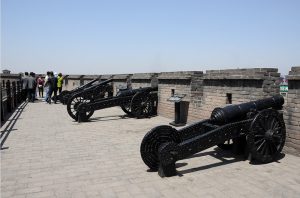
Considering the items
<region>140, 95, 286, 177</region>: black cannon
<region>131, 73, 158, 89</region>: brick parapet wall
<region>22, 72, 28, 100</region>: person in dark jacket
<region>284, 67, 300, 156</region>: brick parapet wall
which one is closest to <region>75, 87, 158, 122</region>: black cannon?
<region>131, 73, 158, 89</region>: brick parapet wall

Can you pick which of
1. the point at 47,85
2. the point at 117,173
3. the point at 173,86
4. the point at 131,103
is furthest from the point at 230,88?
the point at 47,85

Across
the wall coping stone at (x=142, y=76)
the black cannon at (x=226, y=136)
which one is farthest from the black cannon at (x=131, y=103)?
the black cannon at (x=226, y=136)

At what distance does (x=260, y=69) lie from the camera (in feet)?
23.5

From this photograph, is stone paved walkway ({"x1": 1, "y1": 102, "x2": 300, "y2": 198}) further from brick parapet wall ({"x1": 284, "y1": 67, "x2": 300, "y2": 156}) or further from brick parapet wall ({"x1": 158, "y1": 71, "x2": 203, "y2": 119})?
brick parapet wall ({"x1": 158, "y1": 71, "x2": 203, "y2": 119})

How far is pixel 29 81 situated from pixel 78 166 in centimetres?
1391

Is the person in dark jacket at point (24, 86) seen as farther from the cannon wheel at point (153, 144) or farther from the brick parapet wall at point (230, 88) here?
the cannon wheel at point (153, 144)

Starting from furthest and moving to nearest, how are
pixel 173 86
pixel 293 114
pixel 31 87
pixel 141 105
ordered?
pixel 31 87 < pixel 141 105 < pixel 173 86 < pixel 293 114

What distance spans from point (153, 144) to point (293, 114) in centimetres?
277

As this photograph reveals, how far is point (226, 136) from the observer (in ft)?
18.9

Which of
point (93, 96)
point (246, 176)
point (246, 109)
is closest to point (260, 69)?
point (246, 109)

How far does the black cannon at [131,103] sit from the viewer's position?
1123cm

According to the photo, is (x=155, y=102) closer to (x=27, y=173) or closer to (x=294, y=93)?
(x=294, y=93)

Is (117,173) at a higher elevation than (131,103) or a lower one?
lower

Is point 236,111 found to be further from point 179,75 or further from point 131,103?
point 131,103
